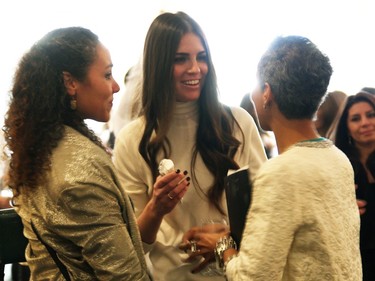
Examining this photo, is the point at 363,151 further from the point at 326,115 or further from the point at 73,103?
the point at 73,103

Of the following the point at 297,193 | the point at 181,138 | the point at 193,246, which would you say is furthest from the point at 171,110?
the point at 297,193

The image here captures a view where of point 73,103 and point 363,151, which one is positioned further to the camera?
point 363,151

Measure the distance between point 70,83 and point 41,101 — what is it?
10 cm

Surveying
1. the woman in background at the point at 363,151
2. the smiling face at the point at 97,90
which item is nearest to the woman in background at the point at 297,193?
the smiling face at the point at 97,90

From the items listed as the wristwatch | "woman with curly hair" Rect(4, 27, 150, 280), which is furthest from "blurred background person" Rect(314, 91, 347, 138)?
"woman with curly hair" Rect(4, 27, 150, 280)

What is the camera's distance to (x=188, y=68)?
78.7 inches

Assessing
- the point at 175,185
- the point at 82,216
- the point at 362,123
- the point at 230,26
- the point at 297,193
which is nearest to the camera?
the point at 297,193

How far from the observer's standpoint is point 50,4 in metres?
5.36

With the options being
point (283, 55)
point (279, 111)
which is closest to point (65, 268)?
point (279, 111)

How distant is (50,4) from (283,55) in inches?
169

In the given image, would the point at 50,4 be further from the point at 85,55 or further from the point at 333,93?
the point at 85,55

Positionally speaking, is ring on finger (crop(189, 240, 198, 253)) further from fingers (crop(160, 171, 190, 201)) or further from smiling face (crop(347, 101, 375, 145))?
smiling face (crop(347, 101, 375, 145))

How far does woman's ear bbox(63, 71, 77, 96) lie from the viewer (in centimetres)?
157

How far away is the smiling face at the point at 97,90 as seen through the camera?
5.24 ft
